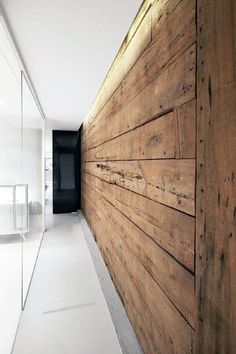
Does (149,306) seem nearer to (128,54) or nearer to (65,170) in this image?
(128,54)

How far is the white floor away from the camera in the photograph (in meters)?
1.84

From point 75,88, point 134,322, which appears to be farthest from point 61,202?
point 134,322

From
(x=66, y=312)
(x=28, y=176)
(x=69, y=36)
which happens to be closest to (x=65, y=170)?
(x=28, y=176)

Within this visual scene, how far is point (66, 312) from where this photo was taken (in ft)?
7.44

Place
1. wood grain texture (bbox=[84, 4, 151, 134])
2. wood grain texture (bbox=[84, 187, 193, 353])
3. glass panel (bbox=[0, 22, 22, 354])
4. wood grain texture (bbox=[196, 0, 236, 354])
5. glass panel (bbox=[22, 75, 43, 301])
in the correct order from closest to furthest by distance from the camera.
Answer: wood grain texture (bbox=[196, 0, 236, 354]) < wood grain texture (bbox=[84, 187, 193, 353]) < wood grain texture (bbox=[84, 4, 151, 134]) < glass panel (bbox=[0, 22, 22, 354]) < glass panel (bbox=[22, 75, 43, 301])

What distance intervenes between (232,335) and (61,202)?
657 centimetres

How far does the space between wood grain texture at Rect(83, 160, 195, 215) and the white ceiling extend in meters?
0.98

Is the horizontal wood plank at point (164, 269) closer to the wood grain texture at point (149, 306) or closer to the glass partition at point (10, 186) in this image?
the wood grain texture at point (149, 306)

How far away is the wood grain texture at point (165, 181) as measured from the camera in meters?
0.98

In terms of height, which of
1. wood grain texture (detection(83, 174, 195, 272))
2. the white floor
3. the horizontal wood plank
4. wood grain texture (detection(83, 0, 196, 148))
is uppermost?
wood grain texture (detection(83, 0, 196, 148))

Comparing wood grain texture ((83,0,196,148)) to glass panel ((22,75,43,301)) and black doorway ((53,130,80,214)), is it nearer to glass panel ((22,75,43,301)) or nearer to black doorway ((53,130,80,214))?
glass panel ((22,75,43,301))

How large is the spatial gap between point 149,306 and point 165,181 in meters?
0.79

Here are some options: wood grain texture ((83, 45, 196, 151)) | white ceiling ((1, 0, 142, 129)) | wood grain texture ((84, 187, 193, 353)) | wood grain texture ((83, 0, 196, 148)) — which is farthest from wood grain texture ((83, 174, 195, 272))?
white ceiling ((1, 0, 142, 129))

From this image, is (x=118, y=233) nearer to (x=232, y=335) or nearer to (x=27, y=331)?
(x=27, y=331)
